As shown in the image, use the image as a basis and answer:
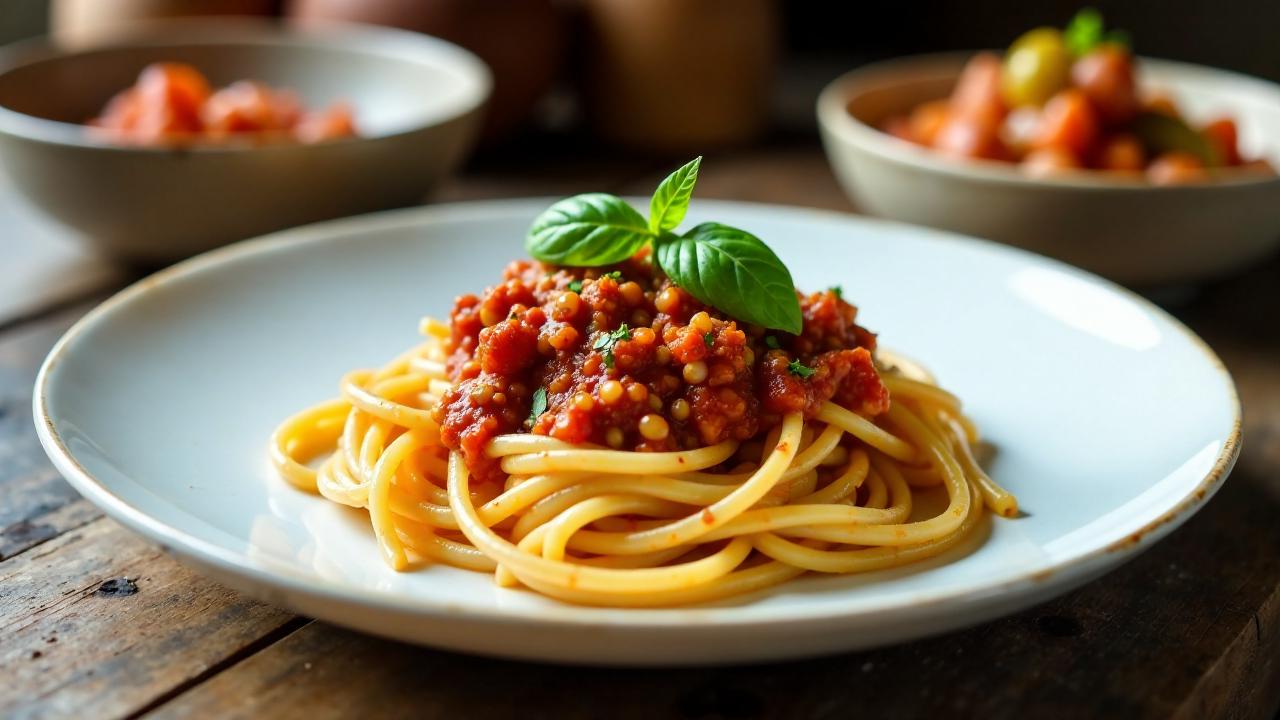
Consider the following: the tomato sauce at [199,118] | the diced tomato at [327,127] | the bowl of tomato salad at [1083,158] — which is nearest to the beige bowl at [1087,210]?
the bowl of tomato salad at [1083,158]

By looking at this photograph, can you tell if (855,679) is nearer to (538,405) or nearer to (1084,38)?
(538,405)

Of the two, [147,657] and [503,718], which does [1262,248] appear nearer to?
[503,718]

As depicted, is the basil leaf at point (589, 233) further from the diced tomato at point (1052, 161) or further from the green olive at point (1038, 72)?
the green olive at point (1038, 72)

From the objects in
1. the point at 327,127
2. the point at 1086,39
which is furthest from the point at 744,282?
the point at 1086,39

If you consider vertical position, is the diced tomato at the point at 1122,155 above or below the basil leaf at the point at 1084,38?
below

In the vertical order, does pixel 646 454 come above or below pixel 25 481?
above

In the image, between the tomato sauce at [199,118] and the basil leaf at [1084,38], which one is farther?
the basil leaf at [1084,38]

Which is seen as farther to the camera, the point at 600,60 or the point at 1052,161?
the point at 600,60
